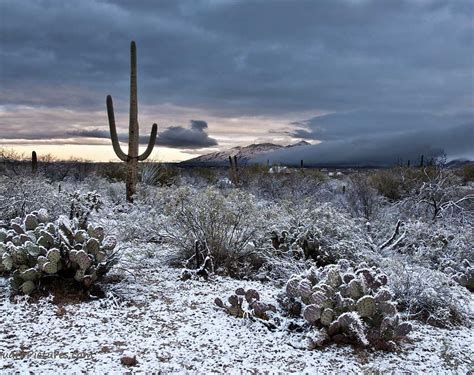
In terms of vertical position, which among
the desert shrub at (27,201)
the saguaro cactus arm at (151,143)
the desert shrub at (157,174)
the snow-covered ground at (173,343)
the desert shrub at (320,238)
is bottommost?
the snow-covered ground at (173,343)

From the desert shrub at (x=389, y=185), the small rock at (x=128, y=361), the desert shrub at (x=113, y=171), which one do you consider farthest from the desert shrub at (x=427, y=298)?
the desert shrub at (x=113, y=171)

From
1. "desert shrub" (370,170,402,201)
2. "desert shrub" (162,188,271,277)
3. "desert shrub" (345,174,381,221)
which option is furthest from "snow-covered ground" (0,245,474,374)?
"desert shrub" (370,170,402,201)

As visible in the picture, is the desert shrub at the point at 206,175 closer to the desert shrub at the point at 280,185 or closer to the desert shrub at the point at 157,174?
the desert shrub at the point at 157,174

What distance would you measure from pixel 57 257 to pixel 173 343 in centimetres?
182

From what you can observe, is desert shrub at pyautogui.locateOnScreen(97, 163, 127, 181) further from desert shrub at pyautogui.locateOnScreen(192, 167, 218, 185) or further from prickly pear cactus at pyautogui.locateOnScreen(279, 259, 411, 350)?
prickly pear cactus at pyautogui.locateOnScreen(279, 259, 411, 350)

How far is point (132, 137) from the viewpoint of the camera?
14.3 meters

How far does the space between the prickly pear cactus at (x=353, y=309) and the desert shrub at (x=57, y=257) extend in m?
2.37

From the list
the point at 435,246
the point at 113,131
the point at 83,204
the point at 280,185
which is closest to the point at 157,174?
the point at 280,185

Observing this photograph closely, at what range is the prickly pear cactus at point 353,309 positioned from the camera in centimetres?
459

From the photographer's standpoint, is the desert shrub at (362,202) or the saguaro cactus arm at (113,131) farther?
the saguaro cactus arm at (113,131)

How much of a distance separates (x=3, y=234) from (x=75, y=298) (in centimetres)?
154

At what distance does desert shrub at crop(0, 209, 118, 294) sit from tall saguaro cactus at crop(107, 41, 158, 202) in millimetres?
8152

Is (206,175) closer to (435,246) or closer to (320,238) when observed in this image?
(435,246)

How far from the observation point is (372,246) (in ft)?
28.0
